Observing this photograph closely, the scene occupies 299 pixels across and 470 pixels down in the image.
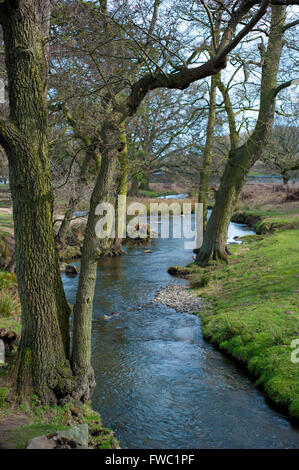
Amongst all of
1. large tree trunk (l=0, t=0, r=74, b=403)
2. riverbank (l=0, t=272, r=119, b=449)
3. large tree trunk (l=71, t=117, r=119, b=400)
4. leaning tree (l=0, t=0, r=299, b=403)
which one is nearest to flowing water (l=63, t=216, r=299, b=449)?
riverbank (l=0, t=272, r=119, b=449)

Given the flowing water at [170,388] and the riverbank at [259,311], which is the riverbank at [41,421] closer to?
the flowing water at [170,388]

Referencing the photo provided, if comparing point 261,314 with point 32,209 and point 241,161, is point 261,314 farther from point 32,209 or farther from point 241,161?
point 241,161

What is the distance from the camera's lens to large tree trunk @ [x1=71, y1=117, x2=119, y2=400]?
23.7ft

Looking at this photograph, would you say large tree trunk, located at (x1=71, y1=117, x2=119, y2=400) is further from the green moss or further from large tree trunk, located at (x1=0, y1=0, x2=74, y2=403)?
the green moss

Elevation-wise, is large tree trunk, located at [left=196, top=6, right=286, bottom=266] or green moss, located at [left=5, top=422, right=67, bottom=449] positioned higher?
large tree trunk, located at [left=196, top=6, right=286, bottom=266]

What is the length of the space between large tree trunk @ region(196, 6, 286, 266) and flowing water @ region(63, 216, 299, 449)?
514 cm

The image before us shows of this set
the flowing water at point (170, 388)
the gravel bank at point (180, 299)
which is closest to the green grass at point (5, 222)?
the flowing water at point (170, 388)

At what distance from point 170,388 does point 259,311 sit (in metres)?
3.73

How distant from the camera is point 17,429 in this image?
17.5 ft

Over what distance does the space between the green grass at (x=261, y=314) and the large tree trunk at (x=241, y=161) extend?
1.06 metres

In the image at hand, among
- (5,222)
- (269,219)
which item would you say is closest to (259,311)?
(5,222)
